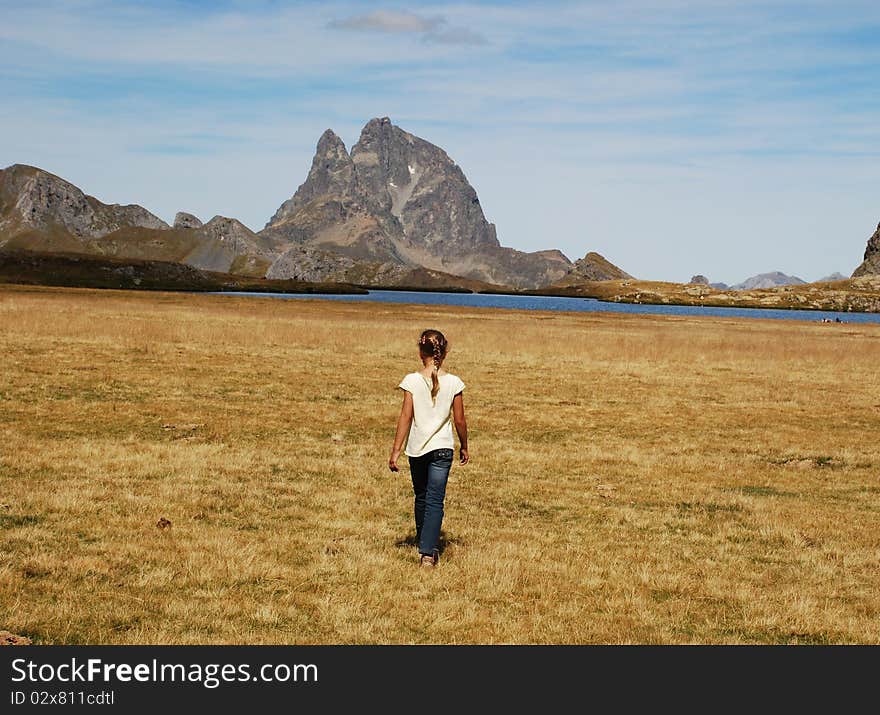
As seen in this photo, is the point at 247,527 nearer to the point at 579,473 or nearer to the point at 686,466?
the point at 579,473

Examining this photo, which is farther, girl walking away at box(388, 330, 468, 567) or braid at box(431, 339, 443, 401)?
girl walking away at box(388, 330, 468, 567)

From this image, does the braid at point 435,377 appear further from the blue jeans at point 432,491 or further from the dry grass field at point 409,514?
the dry grass field at point 409,514

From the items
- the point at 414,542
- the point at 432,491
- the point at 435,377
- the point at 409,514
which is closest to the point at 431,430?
the point at 435,377

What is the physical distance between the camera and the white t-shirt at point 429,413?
1189 centimetres

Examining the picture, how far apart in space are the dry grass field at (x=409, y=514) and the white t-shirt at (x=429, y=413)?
5.78ft

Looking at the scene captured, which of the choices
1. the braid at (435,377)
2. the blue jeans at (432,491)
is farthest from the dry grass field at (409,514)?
the braid at (435,377)

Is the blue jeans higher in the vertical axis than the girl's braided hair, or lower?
lower

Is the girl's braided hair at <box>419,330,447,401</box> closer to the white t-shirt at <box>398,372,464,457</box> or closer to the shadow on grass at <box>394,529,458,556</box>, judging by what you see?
the white t-shirt at <box>398,372,464,457</box>

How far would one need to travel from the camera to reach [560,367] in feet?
144

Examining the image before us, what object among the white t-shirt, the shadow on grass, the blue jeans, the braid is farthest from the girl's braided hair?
the shadow on grass

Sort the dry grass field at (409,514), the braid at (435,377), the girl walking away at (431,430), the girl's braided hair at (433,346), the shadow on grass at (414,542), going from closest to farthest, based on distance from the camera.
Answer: the dry grass field at (409,514) < the girl's braided hair at (433,346) < the braid at (435,377) < the girl walking away at (431,430) < the shadow on grass at (414,542)

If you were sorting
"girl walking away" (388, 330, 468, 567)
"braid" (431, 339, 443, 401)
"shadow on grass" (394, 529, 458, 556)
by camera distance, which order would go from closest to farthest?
"braid" (431, 339, 443, 401), "girl walking away" (388, 330, 468, 567), "shadow on grass" (394, 529, 458, 556)

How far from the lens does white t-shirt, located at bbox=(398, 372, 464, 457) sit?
11.9 meters

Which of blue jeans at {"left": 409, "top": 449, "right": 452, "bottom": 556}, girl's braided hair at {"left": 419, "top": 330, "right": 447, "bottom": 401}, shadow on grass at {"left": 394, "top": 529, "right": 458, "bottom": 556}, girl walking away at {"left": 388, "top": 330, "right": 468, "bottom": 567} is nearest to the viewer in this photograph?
girl's braided hair at {"left": 419, "top": 330, "right": 447, "bottom": 401}
